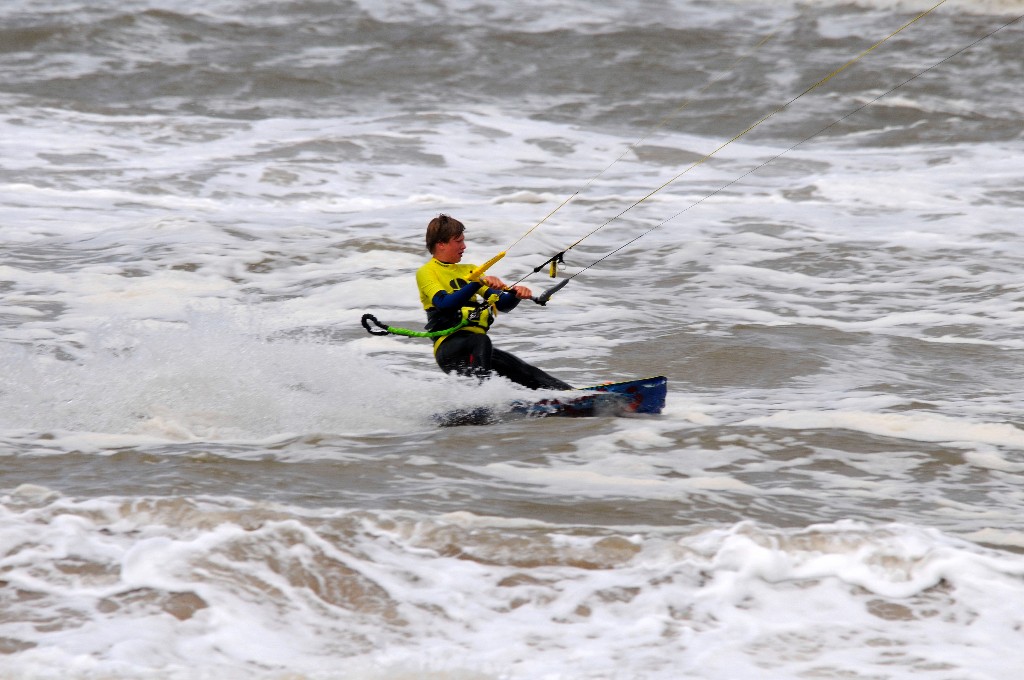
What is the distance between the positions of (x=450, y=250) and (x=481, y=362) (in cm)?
72

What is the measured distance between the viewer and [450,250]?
7273 millimetres

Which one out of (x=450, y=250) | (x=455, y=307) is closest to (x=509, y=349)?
(x=450, y=250)

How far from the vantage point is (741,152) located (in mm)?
19562

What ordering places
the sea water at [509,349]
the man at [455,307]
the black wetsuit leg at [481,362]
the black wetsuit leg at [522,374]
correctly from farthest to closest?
the black wetsuit leg at [522,374] < the black wetsuit leg at [481,362] < the man at [455,307] < the sea water at [509,349]

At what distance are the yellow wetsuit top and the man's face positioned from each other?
0.12 ft

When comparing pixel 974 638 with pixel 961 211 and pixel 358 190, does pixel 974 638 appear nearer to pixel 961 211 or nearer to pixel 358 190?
pixel 961 211

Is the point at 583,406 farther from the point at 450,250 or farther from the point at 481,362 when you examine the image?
the point at 450,250

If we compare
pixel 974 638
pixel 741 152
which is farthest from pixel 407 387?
pixel 741 152

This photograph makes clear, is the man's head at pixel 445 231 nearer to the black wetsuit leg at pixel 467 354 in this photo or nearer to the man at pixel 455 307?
the man at pixel 455 307

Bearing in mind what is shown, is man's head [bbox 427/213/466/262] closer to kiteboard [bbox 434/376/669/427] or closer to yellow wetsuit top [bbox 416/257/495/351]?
yellow wetsuit top [bbox 416/257/495/351]

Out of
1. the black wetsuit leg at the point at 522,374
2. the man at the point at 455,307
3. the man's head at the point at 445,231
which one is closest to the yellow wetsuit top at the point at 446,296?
the man at the point at 455,307

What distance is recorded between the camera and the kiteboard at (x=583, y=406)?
7.23 metres

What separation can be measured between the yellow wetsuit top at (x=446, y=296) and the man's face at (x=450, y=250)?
1.5 inches

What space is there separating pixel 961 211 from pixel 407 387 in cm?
977
